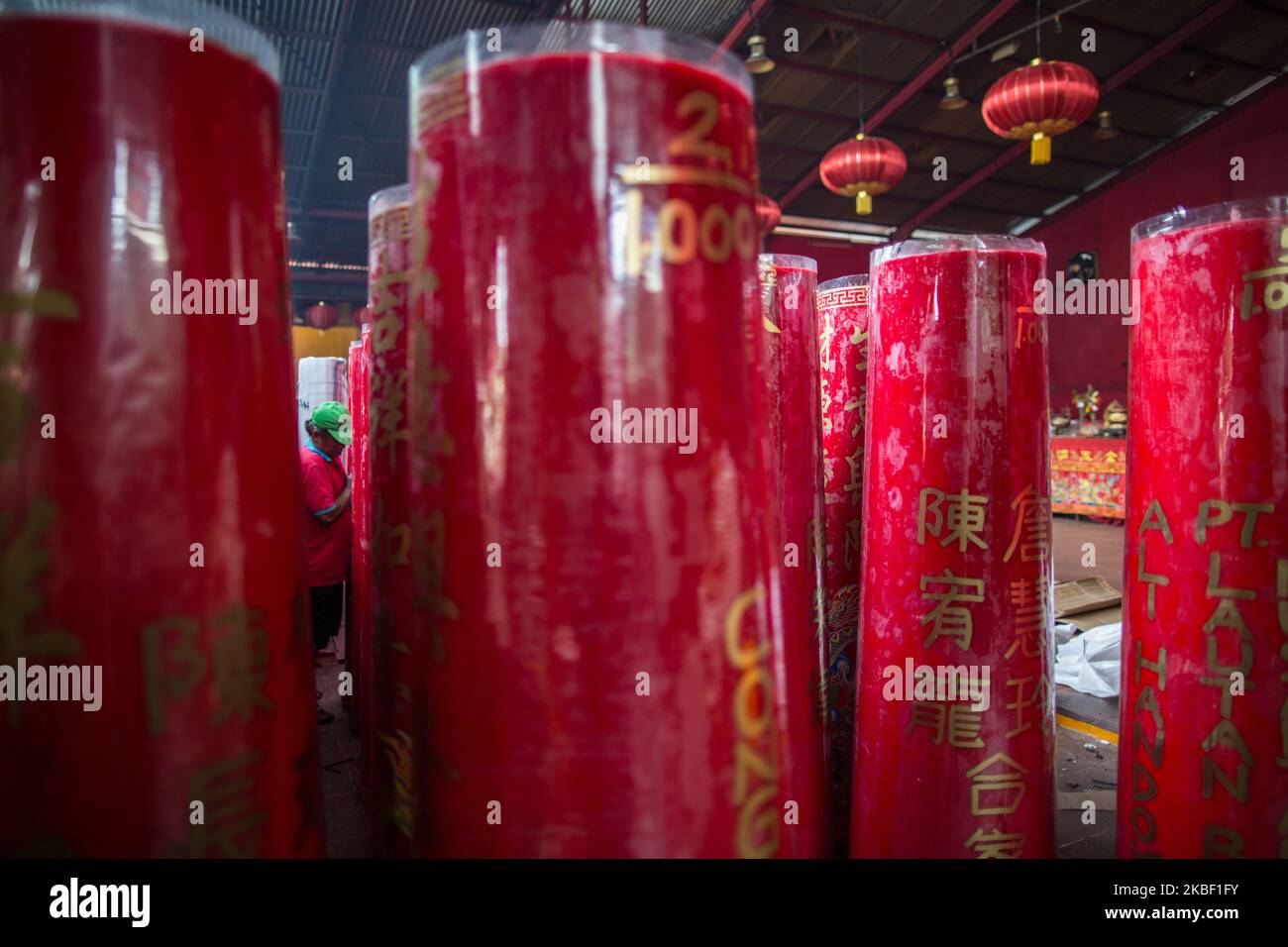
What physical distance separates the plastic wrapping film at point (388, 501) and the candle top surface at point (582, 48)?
11.7 inches

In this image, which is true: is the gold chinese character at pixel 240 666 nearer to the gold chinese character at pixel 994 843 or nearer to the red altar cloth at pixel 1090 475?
the gold chinese character at pixel 994 843

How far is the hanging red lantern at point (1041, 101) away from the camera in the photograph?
501 centimetres

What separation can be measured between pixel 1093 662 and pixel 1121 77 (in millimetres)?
7431

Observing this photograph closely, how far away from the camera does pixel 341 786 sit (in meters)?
2.50

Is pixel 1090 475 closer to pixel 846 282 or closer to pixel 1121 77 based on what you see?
pixel 1121 77

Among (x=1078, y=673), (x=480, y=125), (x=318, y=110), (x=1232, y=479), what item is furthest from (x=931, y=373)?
(x=318, y=110)

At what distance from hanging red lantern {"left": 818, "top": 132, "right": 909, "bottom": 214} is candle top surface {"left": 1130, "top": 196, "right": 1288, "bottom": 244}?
5.10 metres

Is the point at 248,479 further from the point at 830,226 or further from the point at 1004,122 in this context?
the point at 830,226

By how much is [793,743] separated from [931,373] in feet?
2.38

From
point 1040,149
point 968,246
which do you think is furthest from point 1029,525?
point 1040,149

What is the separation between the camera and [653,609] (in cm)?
68
